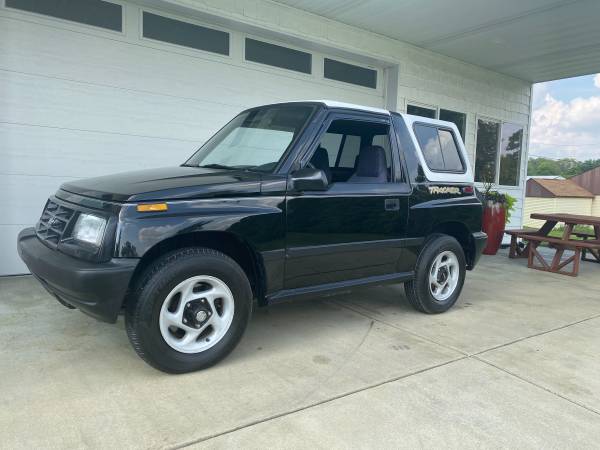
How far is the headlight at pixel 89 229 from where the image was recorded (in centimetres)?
282

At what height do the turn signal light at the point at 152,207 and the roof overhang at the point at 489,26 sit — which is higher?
the roof overhang at the point at 489,26

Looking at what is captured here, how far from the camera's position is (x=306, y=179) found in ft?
11.1

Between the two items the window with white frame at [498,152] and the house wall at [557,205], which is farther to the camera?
the house wall at [557,205]

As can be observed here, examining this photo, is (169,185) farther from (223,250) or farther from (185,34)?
(185,34)

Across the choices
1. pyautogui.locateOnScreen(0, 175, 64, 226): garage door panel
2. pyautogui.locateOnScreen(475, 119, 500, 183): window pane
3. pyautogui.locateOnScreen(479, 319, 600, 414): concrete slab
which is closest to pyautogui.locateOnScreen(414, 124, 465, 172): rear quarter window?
pyautogui.locateOnScreen(479, 319, 600, 414): concrete slab

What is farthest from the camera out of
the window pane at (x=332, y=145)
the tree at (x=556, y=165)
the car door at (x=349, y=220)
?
the tree at (x=556, y=165)

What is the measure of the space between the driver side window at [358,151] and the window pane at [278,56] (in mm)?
3040

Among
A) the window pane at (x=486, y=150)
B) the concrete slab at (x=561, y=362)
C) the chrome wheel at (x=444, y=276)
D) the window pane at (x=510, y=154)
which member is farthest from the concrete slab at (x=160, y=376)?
the window pane at (x=510, y=154)

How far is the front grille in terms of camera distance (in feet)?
10.2

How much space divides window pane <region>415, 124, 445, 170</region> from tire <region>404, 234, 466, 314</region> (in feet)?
2.34

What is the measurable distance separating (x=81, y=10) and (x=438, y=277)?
16.8ft

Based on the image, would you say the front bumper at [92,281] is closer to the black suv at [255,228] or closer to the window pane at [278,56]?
the black suv at [255,228]

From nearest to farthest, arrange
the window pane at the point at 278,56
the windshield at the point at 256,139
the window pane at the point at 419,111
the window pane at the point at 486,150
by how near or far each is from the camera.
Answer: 1. the windshield at the point at 256,139
2. the window pane at the point at 278,56
3. the window pane at the point at 419,111
4. the window pane at the point at 486,150

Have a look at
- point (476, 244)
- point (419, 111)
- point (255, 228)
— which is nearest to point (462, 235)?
point (476, 244)
